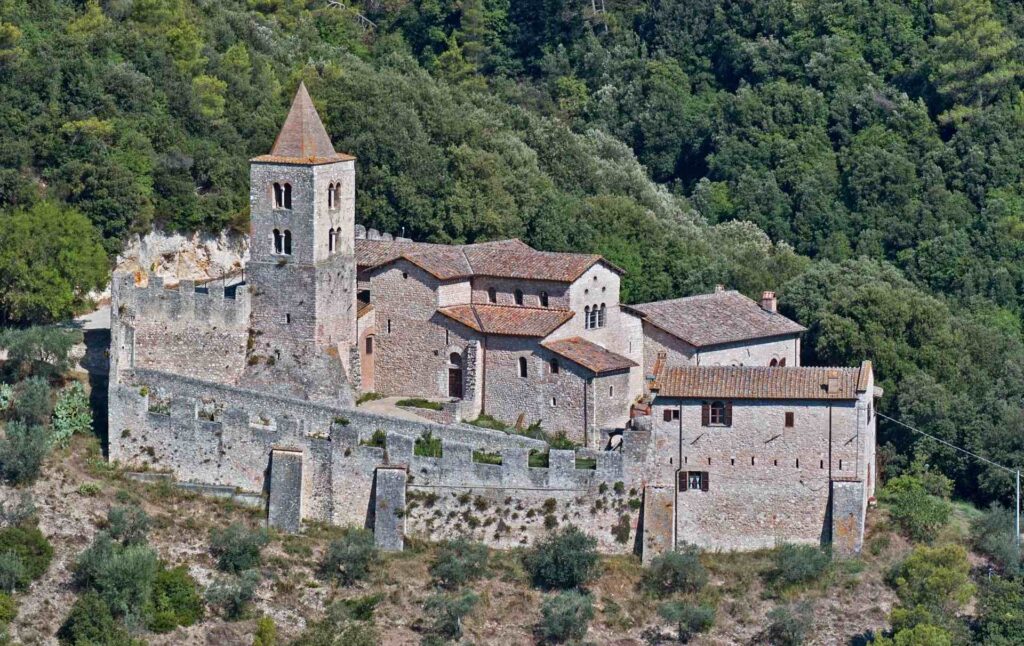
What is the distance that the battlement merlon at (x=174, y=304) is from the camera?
2785 inches

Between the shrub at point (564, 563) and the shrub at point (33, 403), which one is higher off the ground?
the shrub at point (33, 403)

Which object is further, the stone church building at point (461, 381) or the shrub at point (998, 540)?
the shrub at point (998, 540)

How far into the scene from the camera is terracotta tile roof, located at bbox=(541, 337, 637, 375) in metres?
69.9

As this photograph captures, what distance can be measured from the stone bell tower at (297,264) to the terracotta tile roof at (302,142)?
3cm

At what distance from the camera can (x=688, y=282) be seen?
81.5 metres

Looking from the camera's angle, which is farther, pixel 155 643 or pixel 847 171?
pixel 847 171

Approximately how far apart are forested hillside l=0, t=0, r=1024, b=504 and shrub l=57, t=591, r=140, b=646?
1207 cm

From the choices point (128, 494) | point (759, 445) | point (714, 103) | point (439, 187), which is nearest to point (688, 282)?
point (439, 187)

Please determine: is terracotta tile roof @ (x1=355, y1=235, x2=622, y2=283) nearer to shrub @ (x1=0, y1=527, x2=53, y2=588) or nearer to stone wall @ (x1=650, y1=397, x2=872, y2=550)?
stone wall @ (x1=650, y1=397, x2=872, y2=550)

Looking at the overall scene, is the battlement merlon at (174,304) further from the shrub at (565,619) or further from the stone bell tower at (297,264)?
the shrub at (565,619)

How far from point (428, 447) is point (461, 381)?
4126 mm

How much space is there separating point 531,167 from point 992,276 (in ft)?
54.1

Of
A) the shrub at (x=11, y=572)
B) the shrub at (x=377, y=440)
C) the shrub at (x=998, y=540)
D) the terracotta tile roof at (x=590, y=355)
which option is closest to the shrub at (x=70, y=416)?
the shrub at (x=11, y=572)

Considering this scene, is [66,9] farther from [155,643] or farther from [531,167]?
[155,643]
